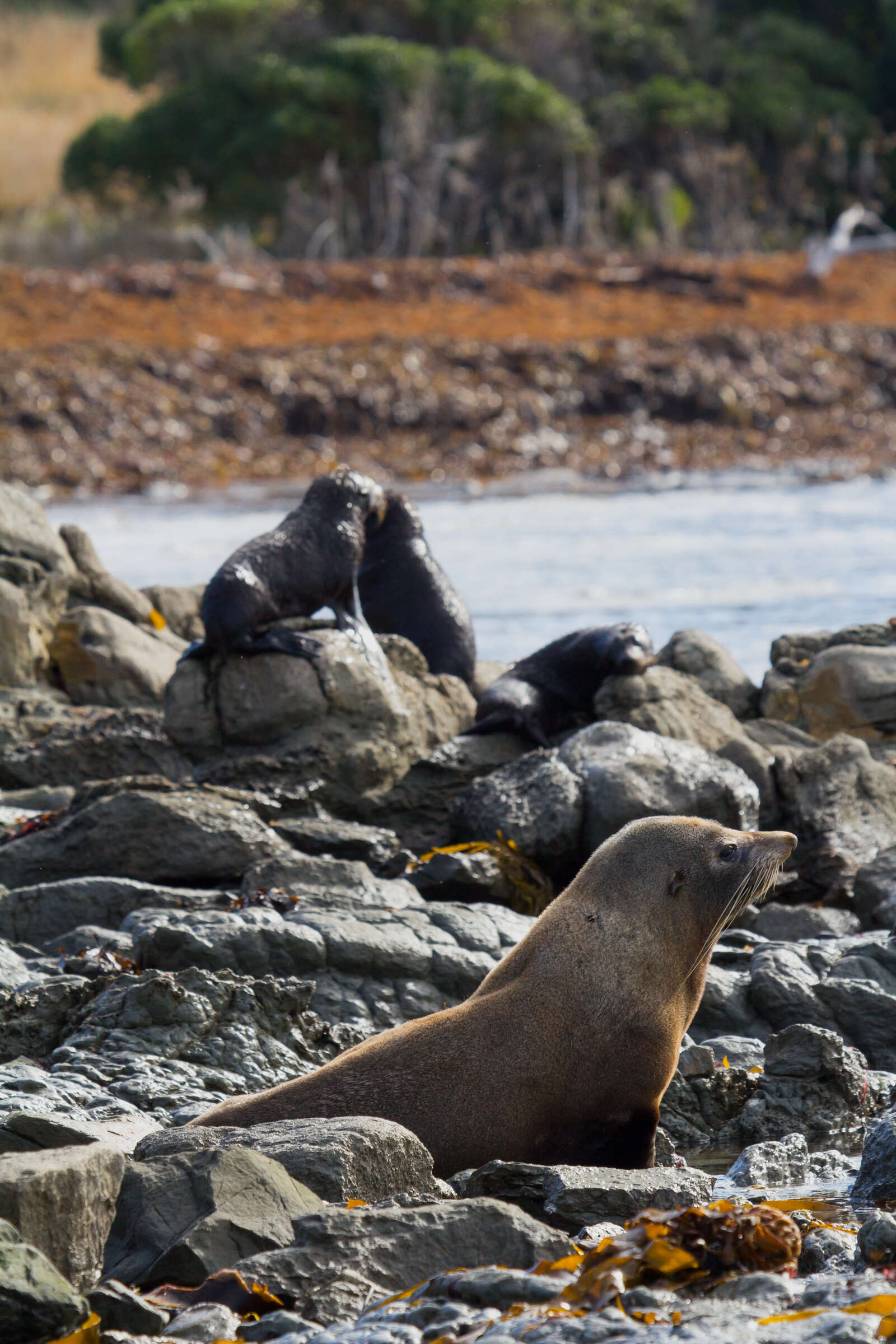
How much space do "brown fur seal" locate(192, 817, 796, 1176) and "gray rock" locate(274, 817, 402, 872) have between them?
3083 millimetres

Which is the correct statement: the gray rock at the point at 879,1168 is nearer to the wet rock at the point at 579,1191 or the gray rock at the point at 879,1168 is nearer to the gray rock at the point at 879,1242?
the wet rock at the point at 579,1191

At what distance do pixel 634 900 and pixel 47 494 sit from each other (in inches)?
899

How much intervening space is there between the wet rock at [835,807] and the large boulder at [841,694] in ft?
4.85

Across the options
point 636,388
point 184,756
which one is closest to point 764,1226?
point 184,756

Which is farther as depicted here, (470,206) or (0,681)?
(470,206)

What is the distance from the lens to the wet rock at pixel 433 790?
877 cm

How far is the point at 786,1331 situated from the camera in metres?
3.35

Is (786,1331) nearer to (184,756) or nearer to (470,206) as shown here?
(184,756)

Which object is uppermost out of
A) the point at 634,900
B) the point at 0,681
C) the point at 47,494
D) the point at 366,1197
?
the point at 634,900

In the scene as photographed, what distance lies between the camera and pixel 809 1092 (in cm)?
554

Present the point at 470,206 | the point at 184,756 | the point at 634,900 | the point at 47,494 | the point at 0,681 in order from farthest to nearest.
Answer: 1. the point at 470,206
2. the point at 47,494
3. the point at 0,681
4. the point at 184,756
5. the point at 634,900

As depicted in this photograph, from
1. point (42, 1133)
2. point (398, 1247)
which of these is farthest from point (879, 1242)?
point (42, 1133)

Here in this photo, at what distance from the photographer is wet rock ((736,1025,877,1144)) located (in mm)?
5469

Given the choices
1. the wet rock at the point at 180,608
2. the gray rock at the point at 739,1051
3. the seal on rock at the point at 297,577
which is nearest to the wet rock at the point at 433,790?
the seal on rock at the point at 297,577
